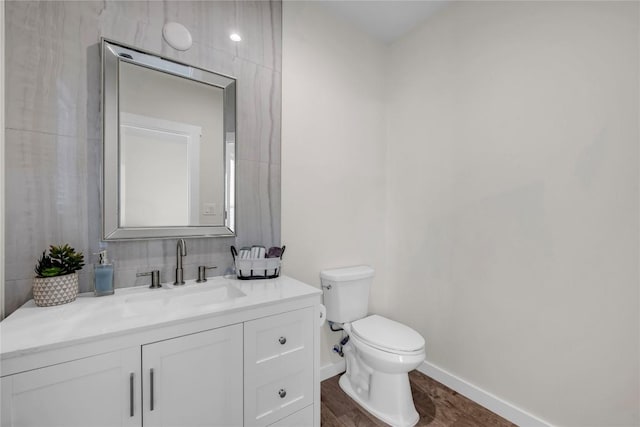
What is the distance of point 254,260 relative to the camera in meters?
1.49

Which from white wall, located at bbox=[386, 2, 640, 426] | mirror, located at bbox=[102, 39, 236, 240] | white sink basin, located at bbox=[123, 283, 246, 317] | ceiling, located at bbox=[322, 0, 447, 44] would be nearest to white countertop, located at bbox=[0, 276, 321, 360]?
white sink basin, located at bbox=[123, 283, 246, 317]

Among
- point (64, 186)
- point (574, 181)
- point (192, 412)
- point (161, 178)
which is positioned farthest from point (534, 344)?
point (64, 186)

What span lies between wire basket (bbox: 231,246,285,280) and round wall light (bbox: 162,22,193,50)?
3.74 ft

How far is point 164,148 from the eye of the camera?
55.6 inches

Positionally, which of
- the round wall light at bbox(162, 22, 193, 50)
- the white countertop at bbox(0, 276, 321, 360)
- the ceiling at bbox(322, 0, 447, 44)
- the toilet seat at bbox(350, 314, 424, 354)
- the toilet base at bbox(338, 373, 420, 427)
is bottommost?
the toilet base at bbox(338, 373, 420, 427)

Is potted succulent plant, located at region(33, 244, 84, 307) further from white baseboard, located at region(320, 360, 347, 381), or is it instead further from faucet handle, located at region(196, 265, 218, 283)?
white baseboard, located at region(320, 360, 347, 381)

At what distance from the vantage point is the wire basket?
4.85 feet

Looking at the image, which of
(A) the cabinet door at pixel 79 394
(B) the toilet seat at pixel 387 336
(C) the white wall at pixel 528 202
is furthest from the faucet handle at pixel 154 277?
(C) the white wall at pixel 528 202

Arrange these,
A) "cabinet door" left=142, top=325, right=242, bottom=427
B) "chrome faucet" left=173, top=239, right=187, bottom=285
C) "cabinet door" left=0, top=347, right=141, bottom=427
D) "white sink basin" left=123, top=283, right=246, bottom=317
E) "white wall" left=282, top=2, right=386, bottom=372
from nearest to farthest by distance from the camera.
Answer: "cabinet door" left=0, top=347, right=141, bottom=427
"cabinet door" left=142, top=325, right=242, bottom=427
"white sink basin" left=123, top=283, right=246, bottom=317
"chrome faucet" left=173, top=239, right=187, bottom=285
"white wall" left=282, top=2, right=386, bottom=372

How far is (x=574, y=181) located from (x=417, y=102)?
1124 millimetres

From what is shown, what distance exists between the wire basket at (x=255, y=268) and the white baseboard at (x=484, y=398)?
4.57ft

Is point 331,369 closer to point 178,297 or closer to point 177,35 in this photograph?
point 178,297

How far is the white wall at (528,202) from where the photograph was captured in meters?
1.24

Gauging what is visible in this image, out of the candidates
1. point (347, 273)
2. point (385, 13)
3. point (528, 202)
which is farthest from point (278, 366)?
point (385, 13)
